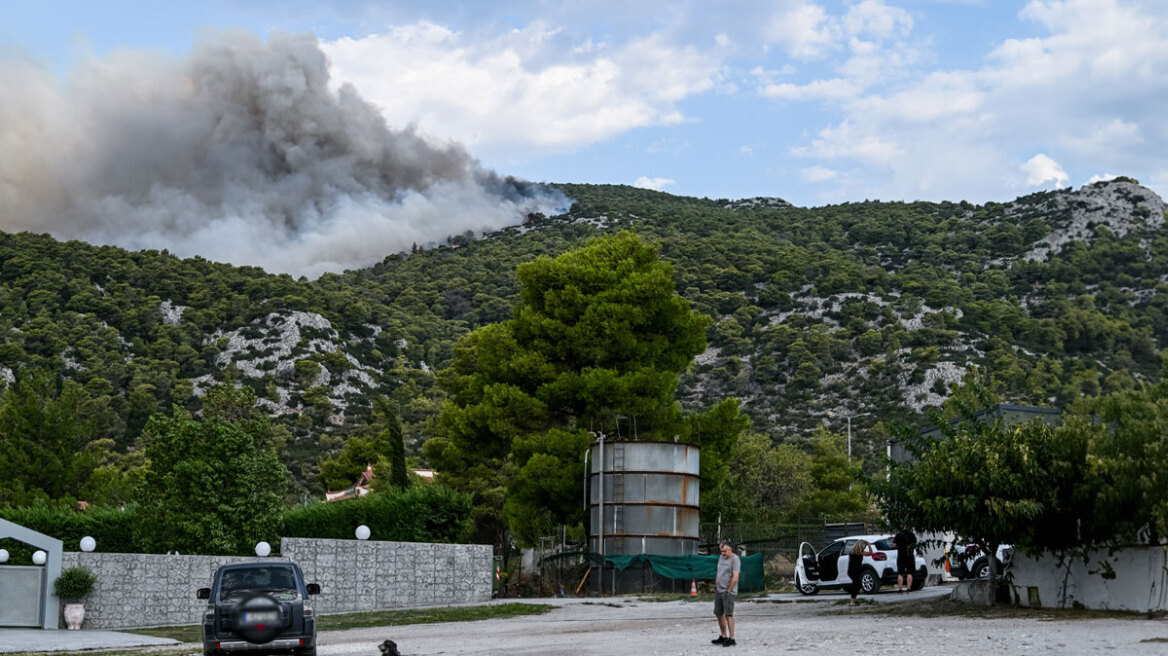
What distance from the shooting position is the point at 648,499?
1606 inches

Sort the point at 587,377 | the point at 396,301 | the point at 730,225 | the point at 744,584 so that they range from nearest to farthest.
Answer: the point at 744,584
the point at 587,377
the point at 396,301
the point at 730,225

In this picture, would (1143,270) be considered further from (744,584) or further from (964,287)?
(744,584)

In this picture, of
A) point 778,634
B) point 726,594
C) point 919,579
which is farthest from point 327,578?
point 726,594

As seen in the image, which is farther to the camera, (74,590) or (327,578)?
(327,578)

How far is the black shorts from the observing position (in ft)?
106

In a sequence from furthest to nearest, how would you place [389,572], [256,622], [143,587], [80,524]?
[80,524]
[389,572]
[143,587]
[256,622]

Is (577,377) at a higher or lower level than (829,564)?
higher

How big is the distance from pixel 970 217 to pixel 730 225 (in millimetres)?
32032

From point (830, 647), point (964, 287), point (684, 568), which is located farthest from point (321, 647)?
point (964, 287)

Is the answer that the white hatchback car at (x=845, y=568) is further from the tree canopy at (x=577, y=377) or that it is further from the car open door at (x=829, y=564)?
the tree canopy at (x=577, y=377)

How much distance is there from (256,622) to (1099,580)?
52.8 feet

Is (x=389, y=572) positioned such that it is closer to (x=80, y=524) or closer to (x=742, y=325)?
(x=80, y=524)

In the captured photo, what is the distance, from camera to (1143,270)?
408 ft

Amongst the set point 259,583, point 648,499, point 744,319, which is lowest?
point 259,583
